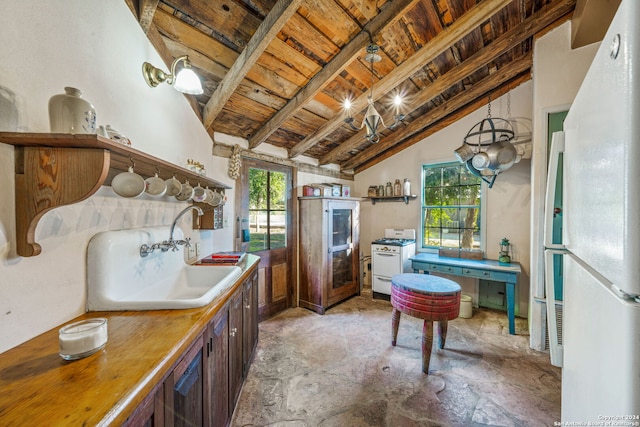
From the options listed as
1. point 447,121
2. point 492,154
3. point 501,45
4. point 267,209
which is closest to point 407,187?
point 447,121

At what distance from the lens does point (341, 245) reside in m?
3.77

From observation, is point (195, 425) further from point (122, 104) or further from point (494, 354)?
point (494, 354)

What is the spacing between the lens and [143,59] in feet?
4.82

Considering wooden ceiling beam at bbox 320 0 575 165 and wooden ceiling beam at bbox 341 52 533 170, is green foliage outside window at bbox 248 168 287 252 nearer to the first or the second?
wooden ceiling beam at bbox 341 52 533 170

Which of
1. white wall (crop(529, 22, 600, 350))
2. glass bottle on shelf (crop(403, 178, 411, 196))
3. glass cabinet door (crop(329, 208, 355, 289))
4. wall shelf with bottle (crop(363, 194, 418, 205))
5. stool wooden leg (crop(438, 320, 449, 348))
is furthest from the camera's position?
wall shelf with bottle (crop(363, 194, 418, 205))

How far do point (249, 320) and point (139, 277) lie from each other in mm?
984

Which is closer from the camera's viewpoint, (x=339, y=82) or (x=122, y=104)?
(x=122, y=104)

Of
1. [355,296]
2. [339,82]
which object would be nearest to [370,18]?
[339,82]

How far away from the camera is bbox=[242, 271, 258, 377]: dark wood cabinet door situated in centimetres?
190

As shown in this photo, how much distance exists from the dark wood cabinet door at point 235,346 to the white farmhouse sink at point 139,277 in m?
0.17

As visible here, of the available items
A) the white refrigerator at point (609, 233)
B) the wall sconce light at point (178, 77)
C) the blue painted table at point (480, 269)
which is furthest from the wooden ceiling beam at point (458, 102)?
the wall sconce light at point (178, 77)

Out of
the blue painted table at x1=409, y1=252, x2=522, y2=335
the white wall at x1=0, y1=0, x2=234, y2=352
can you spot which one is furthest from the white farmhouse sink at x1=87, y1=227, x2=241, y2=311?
the blue painted table at x1=409, y1=252, x2=522, y2=335

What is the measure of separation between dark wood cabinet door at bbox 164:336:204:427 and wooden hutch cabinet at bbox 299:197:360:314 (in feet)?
7.95

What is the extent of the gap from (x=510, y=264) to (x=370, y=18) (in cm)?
322
